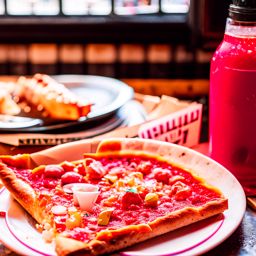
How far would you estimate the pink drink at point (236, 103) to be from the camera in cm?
151

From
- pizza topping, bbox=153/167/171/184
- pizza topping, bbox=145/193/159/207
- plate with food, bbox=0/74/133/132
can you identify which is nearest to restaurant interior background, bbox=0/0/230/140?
plate with food, bbox=0/74/133/132

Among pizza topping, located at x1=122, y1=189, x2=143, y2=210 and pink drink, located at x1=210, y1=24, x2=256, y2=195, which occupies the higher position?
pink drink, located at x1=210, y1=24, x2=256, y2=195

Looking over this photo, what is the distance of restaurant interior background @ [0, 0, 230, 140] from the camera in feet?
9.12

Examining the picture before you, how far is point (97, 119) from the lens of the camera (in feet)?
6.17

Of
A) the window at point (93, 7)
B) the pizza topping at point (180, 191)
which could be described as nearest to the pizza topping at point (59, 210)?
the pizza topping at point (180, 191)

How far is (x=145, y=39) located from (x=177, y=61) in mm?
192

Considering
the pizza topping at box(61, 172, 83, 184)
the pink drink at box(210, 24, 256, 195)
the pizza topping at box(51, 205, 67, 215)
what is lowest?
the pizza topping at box(51, 205, 67, 215)

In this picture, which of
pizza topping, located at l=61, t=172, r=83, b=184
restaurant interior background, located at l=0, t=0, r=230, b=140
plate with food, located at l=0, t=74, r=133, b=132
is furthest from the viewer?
restaurant interior background, located at l=0, t=0, r=230, b=140

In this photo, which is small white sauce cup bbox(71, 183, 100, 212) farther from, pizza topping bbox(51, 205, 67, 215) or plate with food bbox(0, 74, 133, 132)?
plate with food bbox(0, 74, 133, 132)

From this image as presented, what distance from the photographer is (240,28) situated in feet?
5.01

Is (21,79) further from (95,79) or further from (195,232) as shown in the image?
(195,232)

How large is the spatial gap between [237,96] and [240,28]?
0.16 meters

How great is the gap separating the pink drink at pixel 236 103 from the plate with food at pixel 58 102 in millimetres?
413

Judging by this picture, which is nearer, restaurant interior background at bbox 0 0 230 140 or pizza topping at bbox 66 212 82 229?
pizza topping at bbox 66 212 82 229
